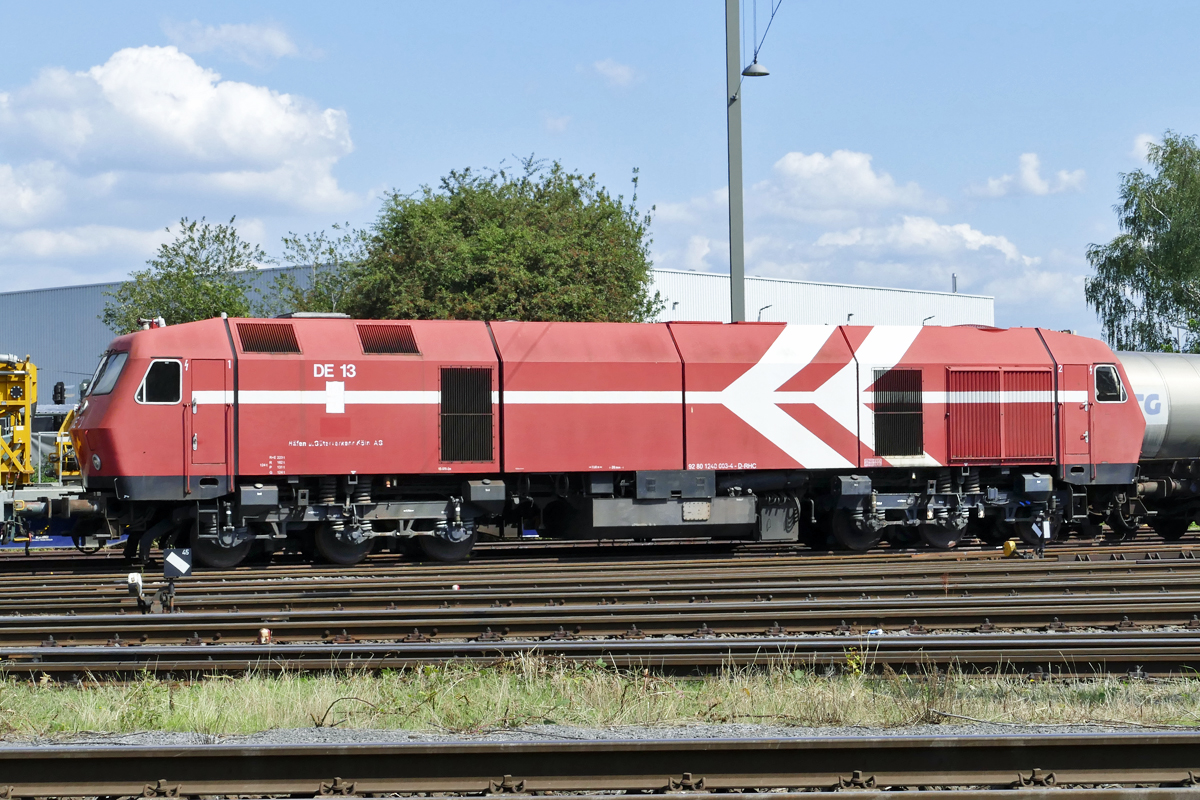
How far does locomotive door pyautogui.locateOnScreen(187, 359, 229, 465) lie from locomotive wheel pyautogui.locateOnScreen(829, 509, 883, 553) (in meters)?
9.93

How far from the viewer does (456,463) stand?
56.7 feet

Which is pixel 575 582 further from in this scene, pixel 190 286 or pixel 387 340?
pixel 190 286

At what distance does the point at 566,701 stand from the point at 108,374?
37.7 ft

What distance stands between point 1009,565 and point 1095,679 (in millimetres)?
6224

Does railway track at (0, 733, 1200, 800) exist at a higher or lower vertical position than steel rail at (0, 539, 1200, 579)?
higher

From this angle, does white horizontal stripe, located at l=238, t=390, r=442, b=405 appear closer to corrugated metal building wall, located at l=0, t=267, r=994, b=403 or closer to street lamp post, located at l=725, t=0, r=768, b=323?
street lamp post, located at l=725, t=0, r=768, b=323

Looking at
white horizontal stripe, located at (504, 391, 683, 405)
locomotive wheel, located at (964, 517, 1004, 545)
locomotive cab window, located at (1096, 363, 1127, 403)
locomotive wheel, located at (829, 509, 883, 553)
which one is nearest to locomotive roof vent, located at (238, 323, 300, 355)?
white horizontal stripe, located at (504, 391, 683, 405)

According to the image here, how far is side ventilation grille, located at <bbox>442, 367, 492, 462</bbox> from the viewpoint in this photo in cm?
1728

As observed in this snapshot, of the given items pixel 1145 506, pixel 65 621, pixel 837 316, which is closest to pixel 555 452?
pixel 65 621

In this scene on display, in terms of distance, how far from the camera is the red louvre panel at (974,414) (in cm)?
1905

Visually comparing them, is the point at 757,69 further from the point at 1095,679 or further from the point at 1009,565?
the point at 1095,679

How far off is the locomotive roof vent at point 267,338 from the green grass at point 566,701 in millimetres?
8188

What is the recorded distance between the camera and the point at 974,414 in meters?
19.1

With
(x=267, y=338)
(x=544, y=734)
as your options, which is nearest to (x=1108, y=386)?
(x=267, y=338)
